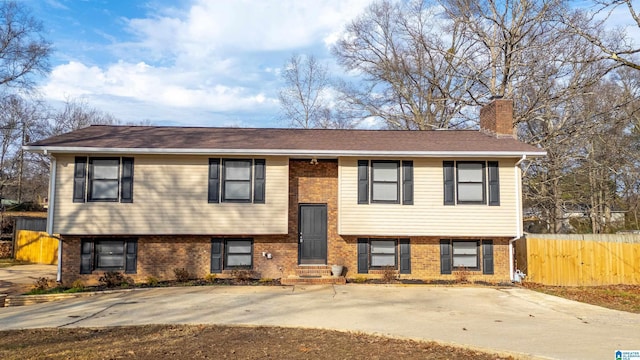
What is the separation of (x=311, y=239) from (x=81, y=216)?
23.2 feet

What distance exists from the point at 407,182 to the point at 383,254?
2.45m

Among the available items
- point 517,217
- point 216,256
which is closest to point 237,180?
point 216,256

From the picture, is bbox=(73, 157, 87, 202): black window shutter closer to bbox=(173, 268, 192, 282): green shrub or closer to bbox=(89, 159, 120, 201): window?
bbox=(89, 159, 120, 201): window

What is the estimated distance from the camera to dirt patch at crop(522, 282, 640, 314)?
36.3 feet

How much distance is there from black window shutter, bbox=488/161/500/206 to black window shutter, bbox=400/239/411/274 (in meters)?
2.95

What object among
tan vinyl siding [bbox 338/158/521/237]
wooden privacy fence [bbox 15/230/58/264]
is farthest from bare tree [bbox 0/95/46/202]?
tan vinyl siding [bbox 338/158/521/237]

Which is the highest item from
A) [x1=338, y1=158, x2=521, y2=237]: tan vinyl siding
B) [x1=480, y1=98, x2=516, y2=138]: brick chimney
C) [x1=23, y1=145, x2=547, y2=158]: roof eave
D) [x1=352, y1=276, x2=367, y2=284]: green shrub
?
[x1=480, y1=98, x2=516, y2=138]: brick chimney

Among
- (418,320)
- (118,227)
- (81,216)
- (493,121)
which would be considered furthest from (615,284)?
(81,216)

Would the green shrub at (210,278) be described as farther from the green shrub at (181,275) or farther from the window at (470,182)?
the window at (470,182)

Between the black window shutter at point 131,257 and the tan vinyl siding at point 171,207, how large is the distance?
0.57 metres

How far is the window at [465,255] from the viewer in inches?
560

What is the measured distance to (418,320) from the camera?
8836 mm

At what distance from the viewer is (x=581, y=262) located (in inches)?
554

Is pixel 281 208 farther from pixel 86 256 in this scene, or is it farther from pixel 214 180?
pixel 86 256
